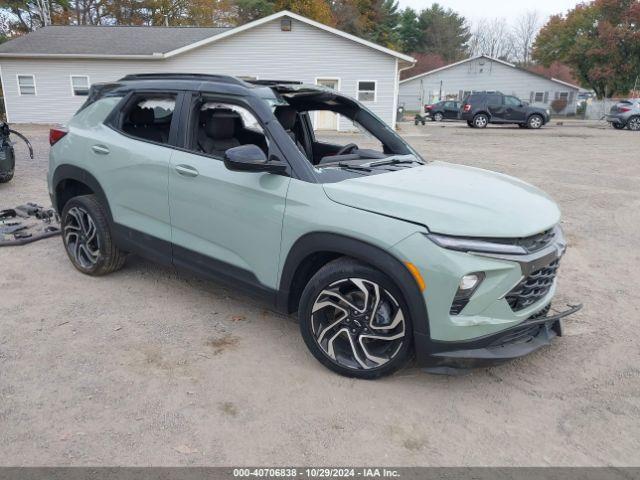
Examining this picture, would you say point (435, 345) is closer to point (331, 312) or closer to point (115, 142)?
point (331, 312)

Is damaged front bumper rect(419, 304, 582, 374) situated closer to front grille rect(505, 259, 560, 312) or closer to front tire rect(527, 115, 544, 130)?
front grille rect(505, 259, 560, 312)

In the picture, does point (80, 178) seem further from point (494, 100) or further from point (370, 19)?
point (370, 19)

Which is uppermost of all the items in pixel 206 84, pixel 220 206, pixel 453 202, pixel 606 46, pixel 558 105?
pixel 606 46

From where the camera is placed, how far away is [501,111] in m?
27.8

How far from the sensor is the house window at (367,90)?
22.5 metres

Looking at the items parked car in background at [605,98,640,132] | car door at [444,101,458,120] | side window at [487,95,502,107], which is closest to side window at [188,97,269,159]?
side window at [487,95,502,107]

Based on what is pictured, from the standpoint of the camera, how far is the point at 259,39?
21984mm

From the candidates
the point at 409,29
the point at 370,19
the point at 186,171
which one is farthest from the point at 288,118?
the point at 409,29

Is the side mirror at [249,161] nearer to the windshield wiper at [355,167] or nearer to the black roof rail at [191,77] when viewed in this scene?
the windshield wiper at [355,167]

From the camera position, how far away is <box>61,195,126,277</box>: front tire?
14.9 feet

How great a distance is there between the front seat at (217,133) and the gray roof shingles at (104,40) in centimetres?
2071

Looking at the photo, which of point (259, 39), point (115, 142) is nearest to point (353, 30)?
point (259, 39)

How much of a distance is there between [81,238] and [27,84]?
886 inches

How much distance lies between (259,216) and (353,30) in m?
49.8
